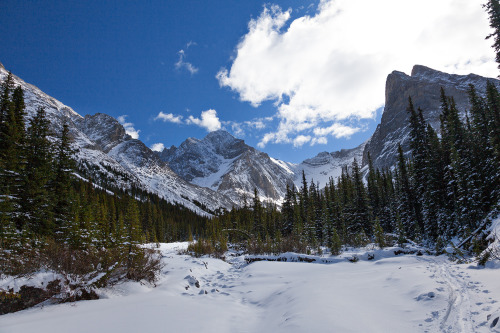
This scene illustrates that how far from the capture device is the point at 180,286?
1036cm

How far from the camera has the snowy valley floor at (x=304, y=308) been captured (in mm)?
4770

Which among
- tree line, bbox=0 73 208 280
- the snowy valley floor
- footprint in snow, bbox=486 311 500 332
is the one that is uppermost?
tree line, bbox=0 73 208 280

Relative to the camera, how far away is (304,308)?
6164 mm

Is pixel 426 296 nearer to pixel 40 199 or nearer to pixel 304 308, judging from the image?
pixel 304 308

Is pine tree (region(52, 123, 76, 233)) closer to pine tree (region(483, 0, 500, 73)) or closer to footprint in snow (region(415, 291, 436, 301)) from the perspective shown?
footprint in snow (region(415, 291, 436, 301))

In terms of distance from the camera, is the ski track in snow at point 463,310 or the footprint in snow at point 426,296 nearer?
the ski track in snow at point 463,310

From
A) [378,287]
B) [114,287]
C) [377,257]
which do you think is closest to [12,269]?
[114,287]

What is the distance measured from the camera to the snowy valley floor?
15.6ft

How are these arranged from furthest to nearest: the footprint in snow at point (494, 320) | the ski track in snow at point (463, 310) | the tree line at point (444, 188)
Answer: the tree line at point (444, 188) < the ski track in snow at point (463, 310) < the footprint in snow at point (494, 320)

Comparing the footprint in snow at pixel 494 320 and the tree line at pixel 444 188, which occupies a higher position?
the tree line at pixel 444 188

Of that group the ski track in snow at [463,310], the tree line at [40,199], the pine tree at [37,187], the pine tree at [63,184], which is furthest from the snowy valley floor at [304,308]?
the pine tree at [63,184]

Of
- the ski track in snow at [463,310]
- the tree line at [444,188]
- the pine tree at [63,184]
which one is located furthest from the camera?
the tree line at [444,188]

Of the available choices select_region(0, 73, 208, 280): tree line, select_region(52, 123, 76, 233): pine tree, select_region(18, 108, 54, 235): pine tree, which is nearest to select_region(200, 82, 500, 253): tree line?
select_region(0, 73, 208, 280): tree line

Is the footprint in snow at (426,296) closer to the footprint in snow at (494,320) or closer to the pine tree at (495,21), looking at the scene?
the footprint in snow at (494,320)
